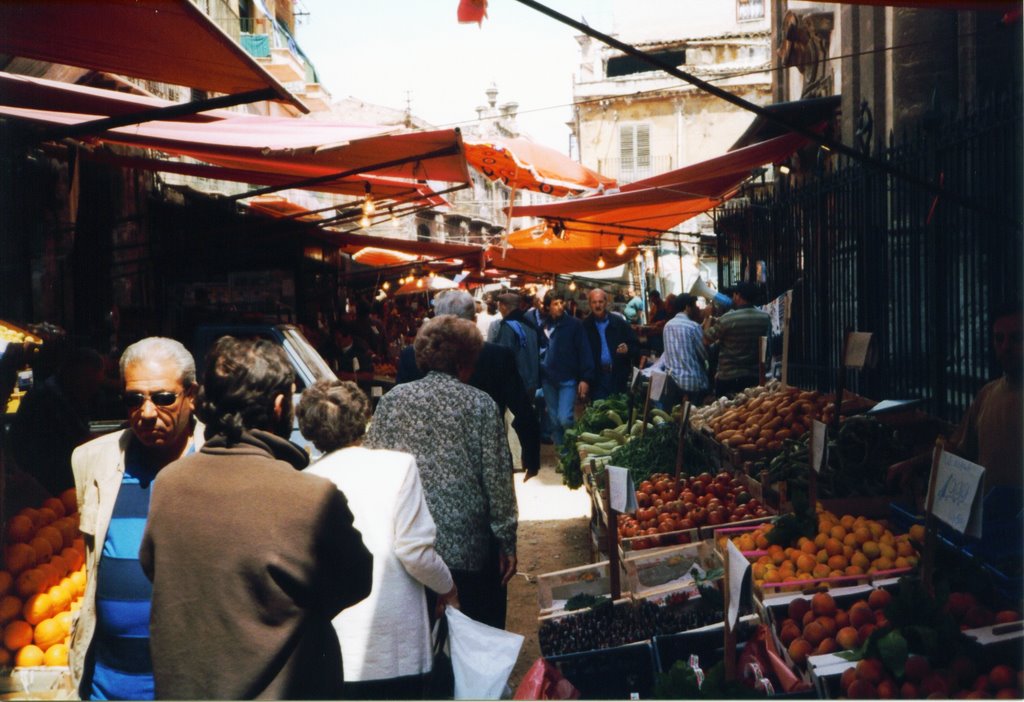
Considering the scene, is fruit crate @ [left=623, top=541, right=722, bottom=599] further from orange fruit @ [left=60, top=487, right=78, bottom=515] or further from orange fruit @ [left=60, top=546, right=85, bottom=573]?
orange fruit @ [left=60, top=487, right=78, bottom=515]

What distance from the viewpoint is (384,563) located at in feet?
9.16

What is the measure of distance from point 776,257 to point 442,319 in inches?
237

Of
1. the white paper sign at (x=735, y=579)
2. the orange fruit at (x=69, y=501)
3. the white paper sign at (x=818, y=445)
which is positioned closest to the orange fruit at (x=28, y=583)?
the orange fruit at (x=69, y=501)

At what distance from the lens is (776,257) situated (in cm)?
891

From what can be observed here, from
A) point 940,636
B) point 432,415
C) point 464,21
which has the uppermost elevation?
point 464,21

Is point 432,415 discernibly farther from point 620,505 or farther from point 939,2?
point 939,2

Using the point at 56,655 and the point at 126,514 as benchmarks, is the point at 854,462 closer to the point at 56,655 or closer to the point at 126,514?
the point at 126,514

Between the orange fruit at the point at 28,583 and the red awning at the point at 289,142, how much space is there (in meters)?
2.91

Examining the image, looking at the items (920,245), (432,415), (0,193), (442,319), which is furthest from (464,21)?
(0,193)

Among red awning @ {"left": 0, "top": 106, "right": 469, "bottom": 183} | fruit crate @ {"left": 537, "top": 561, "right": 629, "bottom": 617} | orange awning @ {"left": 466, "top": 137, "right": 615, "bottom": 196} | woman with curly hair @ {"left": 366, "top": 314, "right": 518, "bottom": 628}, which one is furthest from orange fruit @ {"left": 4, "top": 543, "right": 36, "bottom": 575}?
orange awning @ {"left": 466, "top": 137, "right": 615, "bottom": 196}

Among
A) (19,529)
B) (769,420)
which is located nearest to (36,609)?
(19,529)

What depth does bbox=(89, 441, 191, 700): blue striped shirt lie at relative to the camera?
2457mm

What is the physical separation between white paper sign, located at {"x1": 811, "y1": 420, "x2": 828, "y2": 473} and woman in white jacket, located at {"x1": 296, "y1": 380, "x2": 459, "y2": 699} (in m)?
1.68

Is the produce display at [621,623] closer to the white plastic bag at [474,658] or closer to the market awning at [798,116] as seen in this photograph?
the white plastic bag at [474,658]
